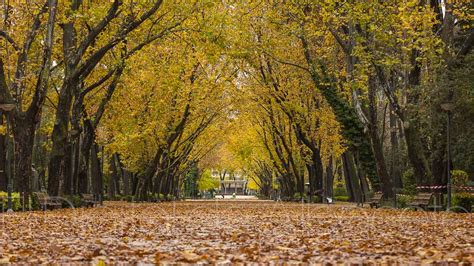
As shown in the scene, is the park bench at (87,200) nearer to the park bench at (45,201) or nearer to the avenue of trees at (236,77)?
the avenue of trees at (236,77)

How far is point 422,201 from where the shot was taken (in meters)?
25.3

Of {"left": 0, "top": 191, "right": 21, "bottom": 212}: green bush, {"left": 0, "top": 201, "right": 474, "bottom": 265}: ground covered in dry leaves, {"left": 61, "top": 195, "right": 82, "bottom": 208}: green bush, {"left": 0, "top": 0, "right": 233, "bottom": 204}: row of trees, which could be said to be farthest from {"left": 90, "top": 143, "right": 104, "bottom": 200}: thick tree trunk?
{"left": 0, "top": 201, "right": 474, "bottom": 265}: ground covered in dry leaves

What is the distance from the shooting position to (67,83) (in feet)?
83.7

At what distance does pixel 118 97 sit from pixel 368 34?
1499 centimetres

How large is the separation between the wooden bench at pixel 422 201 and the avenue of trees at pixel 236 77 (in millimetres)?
2332

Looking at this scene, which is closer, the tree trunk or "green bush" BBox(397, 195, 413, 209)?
"green bush" BBox(397, 195, 413, 209)

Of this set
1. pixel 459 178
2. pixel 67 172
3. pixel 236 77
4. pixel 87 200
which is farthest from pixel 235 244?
pixel 236 77

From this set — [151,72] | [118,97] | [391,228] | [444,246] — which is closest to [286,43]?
[151,72]

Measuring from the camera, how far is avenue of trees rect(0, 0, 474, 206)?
2475 cm

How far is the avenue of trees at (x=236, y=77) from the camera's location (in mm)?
24750

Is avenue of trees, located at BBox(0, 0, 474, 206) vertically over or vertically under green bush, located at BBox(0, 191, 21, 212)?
over

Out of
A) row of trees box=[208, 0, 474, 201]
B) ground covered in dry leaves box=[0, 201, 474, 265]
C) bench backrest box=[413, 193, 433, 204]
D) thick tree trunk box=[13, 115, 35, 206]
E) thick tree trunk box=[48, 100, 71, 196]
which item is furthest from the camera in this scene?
thick tree trunk box=[48, 100, 71, 196]

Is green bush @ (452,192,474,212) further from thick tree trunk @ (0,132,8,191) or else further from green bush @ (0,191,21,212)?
thick tree trunk @ (0,132,8,191)

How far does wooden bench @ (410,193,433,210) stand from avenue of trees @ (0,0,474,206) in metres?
2.33
